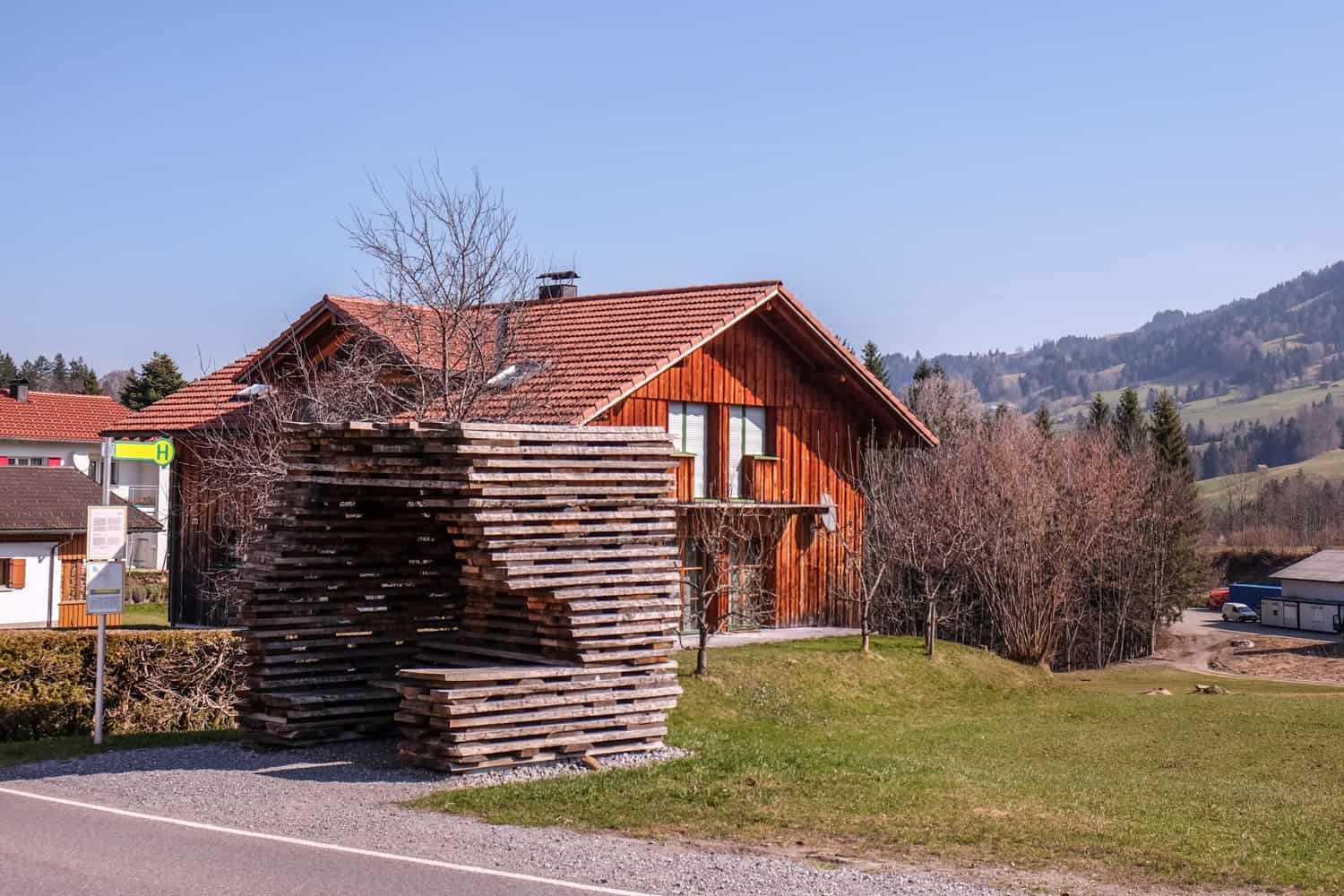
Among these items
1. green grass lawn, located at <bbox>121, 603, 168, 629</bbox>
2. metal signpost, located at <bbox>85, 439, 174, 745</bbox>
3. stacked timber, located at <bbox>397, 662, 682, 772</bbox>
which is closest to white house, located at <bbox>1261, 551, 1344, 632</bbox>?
green grass lawn, located at <bbox>121, 603, 168, 629</bbox>

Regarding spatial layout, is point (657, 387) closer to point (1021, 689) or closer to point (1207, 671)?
point (1021, 689)

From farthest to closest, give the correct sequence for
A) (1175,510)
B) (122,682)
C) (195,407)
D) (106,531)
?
(1175,510) < (195,407) < (122,682) < (106,531)

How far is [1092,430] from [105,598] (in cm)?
5774

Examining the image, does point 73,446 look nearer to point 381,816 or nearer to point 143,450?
point 143,450

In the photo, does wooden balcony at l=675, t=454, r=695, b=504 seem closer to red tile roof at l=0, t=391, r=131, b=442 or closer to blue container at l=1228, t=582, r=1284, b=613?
red tile roof at l=0, t=391, r=131, b=442

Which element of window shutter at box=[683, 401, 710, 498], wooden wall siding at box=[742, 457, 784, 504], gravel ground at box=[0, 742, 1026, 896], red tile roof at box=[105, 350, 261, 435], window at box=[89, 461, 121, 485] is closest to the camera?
gravel ground at box=[0, 742, 1026, 896]

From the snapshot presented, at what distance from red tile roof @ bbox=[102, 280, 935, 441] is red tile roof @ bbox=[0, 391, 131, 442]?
3027 cm

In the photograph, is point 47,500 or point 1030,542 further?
point 47,500

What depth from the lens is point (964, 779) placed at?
15312mm

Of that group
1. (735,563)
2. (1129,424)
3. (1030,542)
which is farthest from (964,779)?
(1129,424)

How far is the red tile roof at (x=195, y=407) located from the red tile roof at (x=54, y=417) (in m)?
27.4

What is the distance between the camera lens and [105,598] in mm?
16750

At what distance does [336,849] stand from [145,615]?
36.8m

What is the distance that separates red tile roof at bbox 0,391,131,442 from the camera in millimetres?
61812
